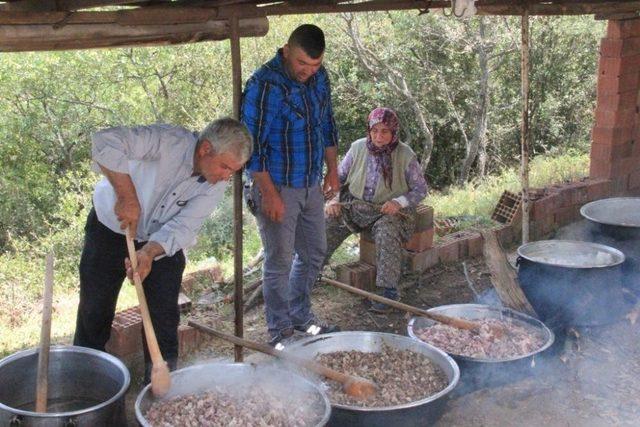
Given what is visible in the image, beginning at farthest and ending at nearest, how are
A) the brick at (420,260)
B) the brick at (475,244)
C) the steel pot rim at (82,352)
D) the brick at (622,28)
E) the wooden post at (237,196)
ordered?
the brick at (622,28) → the brick at (475,244) → the brick at (420,260) → the wooden post at (237,196) → the steel pot rim at (82,352)

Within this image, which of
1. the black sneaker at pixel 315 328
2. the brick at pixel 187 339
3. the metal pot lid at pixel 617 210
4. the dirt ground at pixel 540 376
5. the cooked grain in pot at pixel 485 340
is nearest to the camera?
the dirt ground at pixel 540 376

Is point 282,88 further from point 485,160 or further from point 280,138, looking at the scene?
point 485,160

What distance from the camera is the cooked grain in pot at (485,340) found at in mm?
3850

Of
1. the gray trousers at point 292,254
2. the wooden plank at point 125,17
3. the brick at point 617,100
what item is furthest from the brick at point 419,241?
the wooden plank at point 125,17

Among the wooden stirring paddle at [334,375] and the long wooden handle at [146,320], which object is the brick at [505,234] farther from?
the long wooden handle at [146,320]

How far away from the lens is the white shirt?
307cm

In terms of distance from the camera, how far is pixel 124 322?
3736 mm

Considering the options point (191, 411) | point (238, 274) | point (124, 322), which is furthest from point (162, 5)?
point (191, 411)

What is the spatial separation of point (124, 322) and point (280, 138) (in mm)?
1313

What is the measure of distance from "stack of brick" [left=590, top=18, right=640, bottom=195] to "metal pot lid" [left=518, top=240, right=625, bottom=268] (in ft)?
6.72

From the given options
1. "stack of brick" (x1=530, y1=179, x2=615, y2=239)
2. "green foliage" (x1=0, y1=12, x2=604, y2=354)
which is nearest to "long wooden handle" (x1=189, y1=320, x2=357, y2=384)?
"stack of brick" (x1=530, y1=179, x2=615, y2=239)

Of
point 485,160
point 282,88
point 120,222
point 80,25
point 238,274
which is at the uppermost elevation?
point 80,25

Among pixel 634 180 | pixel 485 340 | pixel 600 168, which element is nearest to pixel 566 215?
pixel 600 168

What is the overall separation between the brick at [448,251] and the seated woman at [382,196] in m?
0.66
